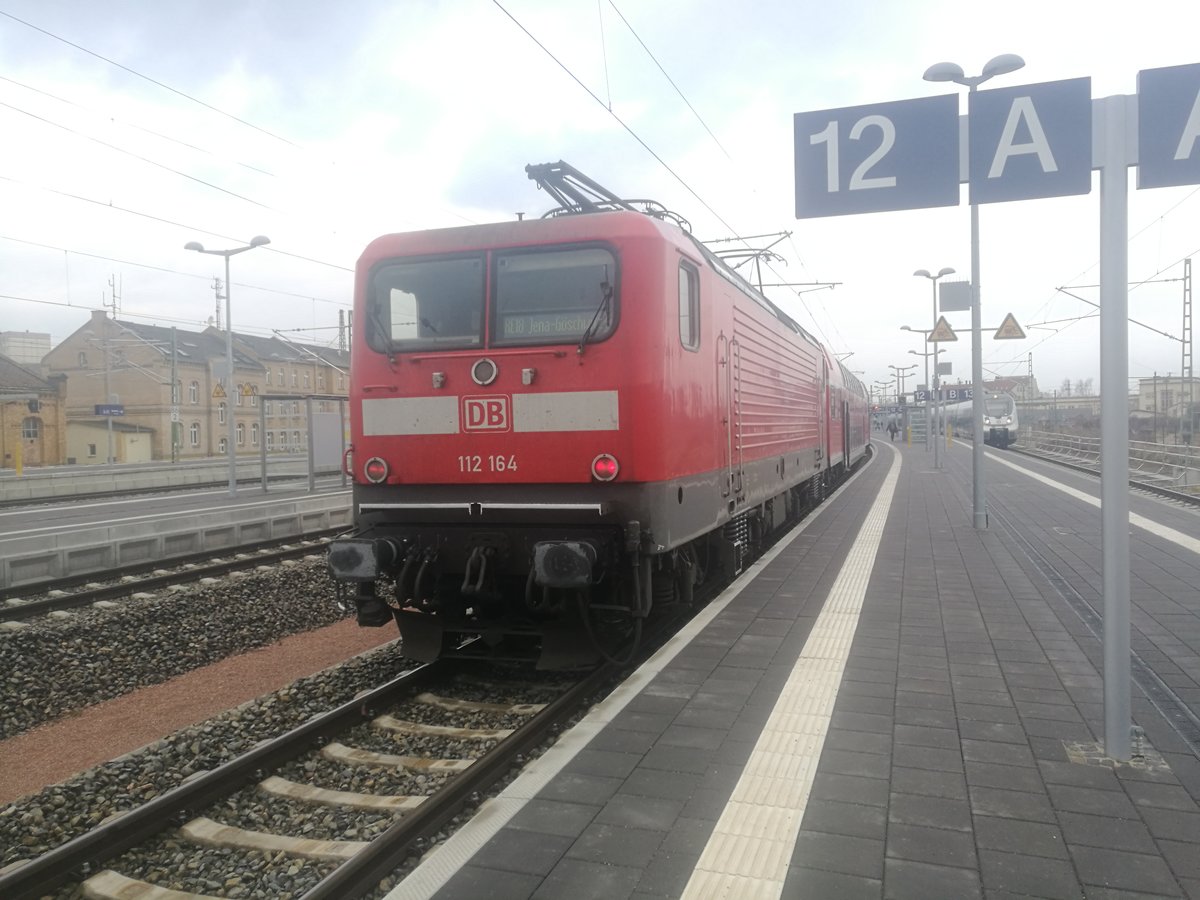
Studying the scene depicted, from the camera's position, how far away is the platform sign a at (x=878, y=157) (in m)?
4.64

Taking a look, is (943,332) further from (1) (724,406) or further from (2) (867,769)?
(2) (867,769)

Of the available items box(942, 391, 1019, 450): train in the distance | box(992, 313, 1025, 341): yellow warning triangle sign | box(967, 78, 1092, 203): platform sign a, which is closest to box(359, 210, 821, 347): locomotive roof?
box(967, 78, 1092, 203): platform sign a

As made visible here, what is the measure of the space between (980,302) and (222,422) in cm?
4428

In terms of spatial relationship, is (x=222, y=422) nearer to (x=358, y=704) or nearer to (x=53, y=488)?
(x=53, y=488)

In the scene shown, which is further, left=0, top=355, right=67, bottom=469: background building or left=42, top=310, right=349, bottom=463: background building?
left=42, top=310, right=349, bottom=463: background building

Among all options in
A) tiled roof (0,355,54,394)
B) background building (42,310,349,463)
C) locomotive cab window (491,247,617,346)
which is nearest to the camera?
locomotive cab window (491,247,617,346)

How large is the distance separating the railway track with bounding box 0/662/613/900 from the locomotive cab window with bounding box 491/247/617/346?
2395 mm

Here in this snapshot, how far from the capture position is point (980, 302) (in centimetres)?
1457

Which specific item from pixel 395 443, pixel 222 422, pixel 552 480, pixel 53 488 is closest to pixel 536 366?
pixel 552 480

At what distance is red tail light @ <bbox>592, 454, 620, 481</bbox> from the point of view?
5691mm

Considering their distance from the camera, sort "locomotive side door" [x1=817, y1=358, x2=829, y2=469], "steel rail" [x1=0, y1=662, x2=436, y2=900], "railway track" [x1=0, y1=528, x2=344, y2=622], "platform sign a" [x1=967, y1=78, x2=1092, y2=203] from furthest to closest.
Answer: "locomotive side door" [x1=817, y1=358, x2=829, y2=469], "railway track" [x1=0, y1=528, x2=344, y2=622], "platform sign a" [x1=967, y1=78, x2=1092, y2=203], "steel rail" [x1=0, y1=662, x2=436, y2=900]

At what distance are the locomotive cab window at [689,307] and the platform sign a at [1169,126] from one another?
2915 mm

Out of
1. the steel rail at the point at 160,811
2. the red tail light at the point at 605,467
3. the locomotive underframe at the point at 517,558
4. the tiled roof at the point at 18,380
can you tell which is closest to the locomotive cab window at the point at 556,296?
the red tail light at the point at 605,467

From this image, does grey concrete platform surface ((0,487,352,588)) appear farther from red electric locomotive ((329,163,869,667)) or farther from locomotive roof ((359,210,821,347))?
locomotive roof ((359,210,821,347))
